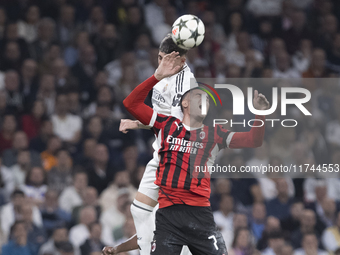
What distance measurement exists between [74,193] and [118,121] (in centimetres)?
155

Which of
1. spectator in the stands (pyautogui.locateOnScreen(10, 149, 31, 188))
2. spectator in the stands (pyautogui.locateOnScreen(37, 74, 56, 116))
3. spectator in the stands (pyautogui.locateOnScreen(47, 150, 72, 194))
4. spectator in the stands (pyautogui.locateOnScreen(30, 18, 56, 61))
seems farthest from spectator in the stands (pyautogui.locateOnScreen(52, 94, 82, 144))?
spectator in the stands (pyautogui.locateOnScreen(30, 18, 56, 61))

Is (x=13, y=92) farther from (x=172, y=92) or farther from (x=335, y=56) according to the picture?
(x=335, y=56)

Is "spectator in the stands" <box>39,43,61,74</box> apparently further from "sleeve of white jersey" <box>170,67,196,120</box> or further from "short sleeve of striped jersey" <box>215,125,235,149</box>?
"short sleeve of striped jersey" <box>215,125,235,149</box>

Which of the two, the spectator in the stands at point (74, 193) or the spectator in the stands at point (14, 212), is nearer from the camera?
the spectator in the stands at point (14, 212)

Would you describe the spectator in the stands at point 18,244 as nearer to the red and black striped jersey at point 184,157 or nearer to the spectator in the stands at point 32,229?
the spectator in the stands at point 32,229

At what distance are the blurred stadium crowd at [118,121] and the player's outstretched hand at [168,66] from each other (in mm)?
3662

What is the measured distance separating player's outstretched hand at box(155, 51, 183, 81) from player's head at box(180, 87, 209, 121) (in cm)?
35

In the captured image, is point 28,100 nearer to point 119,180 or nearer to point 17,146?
point 17,146

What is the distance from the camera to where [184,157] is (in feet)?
15.8

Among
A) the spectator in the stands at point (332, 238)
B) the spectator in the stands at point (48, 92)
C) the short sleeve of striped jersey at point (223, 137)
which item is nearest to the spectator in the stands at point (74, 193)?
the spectator in the stands at point (48, 92)

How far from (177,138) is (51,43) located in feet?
19.4

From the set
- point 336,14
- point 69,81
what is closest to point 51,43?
point 69,81

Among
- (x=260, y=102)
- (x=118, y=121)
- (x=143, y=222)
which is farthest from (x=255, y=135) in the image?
(x=118, y=121)

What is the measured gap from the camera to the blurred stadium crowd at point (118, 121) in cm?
791
